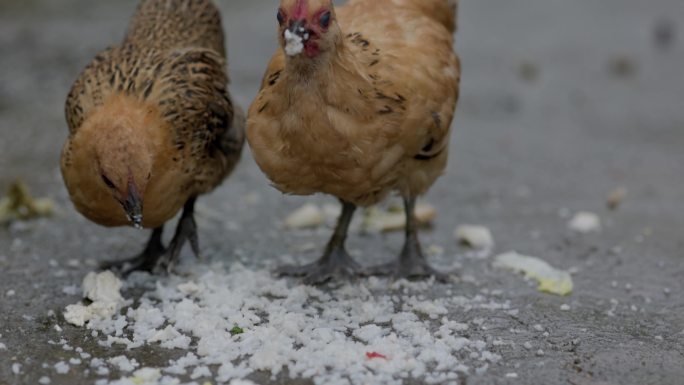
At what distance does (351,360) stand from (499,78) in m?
6.39

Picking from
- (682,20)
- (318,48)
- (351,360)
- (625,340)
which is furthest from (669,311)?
(682,20)

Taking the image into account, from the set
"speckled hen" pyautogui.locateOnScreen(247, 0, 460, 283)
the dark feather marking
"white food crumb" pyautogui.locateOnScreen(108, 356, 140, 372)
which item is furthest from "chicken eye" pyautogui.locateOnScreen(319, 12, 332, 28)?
"white food crumb" pyautogui.locateOnScreen(108, 356, 140, 372)

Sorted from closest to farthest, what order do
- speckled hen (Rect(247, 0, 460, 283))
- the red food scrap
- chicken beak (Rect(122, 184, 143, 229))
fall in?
the red food scrap, speckled hen (Rect(247, 0, 460, 283)), chicken beak (Rect(122, 184, 143, 229))

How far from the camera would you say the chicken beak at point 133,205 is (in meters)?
4.35

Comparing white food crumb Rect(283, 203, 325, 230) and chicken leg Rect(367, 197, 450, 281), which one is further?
white food crumb Rect(283, 203, 325, 230)

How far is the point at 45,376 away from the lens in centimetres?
379

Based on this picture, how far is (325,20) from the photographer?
4.13 m

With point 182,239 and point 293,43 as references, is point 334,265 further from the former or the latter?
point 293,43

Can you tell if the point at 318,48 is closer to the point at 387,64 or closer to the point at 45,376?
the point at 387,64

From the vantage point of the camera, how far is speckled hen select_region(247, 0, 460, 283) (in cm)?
425

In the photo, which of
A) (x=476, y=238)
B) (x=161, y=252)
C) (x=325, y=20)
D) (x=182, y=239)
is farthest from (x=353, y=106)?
(x=476, y=238)

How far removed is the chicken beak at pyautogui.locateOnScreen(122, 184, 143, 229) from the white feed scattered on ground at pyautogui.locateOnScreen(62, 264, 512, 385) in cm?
47

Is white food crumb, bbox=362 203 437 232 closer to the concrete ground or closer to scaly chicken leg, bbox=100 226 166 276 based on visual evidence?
the concrete ground

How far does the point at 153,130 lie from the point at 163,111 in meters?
0.16
